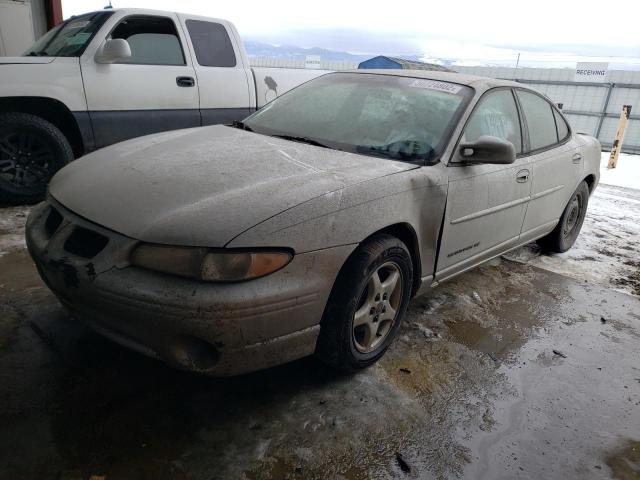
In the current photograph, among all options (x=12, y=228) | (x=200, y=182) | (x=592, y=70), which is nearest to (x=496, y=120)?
(x=200, y=182)

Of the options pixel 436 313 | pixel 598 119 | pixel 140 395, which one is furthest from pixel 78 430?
pixel 598 119

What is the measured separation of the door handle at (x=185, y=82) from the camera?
5105 mm

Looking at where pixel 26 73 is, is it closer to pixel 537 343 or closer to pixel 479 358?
pixel 479 358

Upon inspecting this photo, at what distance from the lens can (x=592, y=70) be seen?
12070 millimetres

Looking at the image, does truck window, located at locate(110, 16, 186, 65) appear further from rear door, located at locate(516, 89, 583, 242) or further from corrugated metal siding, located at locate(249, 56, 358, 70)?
corrugated metal siding, located at locate(249, 56, 358, 70)

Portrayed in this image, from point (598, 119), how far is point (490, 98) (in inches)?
527

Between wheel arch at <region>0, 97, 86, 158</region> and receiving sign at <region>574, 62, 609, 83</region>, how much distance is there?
12.1m

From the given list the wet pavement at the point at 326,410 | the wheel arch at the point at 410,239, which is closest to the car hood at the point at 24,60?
the wet pavement at the point at 326,410

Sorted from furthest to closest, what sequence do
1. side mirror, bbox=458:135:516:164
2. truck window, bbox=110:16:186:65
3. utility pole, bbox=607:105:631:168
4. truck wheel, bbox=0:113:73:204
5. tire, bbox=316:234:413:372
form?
utility pole, bbox=607:105:631:168 < truck window, bbox=110:16:186:65 < truck wheel, bbox=0:113:73:204 < side mirror, bbox=458:135:516:164 < tire, bbox=316:234:413:372

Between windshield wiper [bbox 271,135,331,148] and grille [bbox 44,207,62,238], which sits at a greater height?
windshield wiper [bbox 271,135,331,148]

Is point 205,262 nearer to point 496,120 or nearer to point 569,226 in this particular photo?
point 496,120

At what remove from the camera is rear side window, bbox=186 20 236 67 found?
208 inches

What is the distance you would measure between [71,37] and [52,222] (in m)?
3.41

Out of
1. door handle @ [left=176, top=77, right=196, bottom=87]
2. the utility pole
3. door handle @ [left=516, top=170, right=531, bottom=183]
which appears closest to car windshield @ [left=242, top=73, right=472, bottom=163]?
door handle @ [left=516, top=170, right=531, bottom=183]
